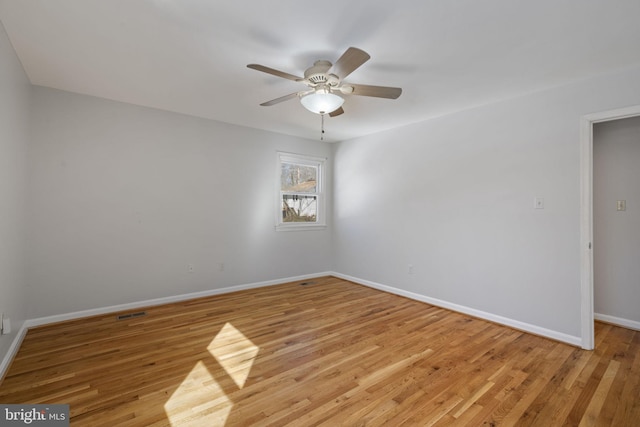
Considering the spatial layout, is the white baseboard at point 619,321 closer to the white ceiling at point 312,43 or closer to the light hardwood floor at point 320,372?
the light hardwood floor at point 320,372

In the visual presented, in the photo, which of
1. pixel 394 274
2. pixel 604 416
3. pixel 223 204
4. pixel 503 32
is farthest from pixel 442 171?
pixel 223 204

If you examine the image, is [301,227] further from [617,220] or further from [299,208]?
[617,220]

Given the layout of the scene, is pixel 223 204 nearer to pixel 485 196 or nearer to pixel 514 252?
pixel 485 196

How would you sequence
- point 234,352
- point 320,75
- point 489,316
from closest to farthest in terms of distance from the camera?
point 320,75 < point 234,352 < point 489,316

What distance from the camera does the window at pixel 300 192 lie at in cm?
480

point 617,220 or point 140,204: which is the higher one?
point 140,204

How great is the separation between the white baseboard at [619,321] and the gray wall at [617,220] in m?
0.02

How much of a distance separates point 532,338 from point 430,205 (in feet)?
5.86

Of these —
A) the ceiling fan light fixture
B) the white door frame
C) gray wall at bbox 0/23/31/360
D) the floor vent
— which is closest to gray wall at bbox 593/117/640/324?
the white door frame

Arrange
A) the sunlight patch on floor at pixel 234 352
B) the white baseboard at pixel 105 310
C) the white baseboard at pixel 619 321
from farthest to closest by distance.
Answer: the white baseboard at pixel 619 321 < the white baseboard at pixel 105 310 < the sunlight patch on floor at pixel 234 352

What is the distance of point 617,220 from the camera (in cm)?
319

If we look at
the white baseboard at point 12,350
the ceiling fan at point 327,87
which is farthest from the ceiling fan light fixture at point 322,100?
the white baseboard at point 12,350

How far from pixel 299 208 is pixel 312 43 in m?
3.20

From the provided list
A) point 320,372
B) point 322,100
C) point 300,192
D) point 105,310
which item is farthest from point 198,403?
point 300,192
